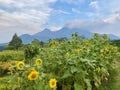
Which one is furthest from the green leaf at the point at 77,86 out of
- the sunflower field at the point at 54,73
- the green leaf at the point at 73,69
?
the green leaf at the point at 73,69

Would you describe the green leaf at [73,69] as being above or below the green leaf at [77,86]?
above

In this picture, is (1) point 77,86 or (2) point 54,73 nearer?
(1) point 77,86

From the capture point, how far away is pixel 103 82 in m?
8.04

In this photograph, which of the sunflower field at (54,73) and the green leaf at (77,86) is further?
the green leaf at (77,86)

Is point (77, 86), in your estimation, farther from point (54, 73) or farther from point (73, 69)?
point (54, 73)

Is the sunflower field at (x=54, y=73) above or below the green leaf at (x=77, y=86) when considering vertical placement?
above

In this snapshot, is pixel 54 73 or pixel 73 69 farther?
pixel 54 73

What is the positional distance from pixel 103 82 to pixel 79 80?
113 inches

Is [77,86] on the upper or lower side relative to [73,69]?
lower

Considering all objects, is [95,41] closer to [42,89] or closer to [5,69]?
[42,89]

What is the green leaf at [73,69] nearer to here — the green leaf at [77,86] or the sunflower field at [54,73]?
the sunflower field at [54,73]

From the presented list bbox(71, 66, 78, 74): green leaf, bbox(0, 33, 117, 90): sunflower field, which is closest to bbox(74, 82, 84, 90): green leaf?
bbox(0, 33, 117, 90): sunflower field

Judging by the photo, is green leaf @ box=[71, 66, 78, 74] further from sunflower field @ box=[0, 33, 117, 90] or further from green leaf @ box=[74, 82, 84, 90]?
green leaf @ box=[74, 82, 84, 90]

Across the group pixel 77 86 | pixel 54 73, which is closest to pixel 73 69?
pixel 77 86
